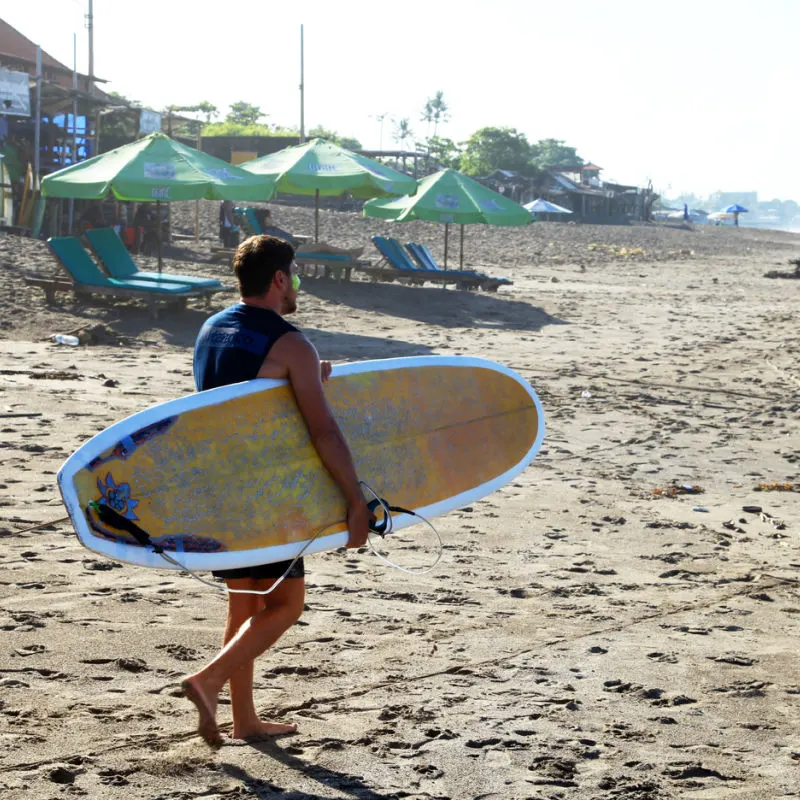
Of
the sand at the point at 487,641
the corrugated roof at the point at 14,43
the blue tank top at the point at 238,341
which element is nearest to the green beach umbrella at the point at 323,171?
the sand at the point at 487,641

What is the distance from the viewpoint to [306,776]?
114 inches

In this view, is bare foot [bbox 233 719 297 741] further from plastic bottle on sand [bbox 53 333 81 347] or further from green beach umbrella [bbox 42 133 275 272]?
green beach umbrella [bbox 42 133 275 272]

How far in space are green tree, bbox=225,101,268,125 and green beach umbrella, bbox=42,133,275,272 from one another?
318ft

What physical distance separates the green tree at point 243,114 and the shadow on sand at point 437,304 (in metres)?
94.3

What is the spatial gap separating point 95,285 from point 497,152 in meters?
80.7

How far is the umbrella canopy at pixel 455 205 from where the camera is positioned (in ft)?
56.9

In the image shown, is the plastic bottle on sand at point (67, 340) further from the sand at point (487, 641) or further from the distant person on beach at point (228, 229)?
the distant person on beach at point (228, 229)

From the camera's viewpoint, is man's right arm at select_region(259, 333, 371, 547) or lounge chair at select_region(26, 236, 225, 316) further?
lounge chair at select_region(26, 236, 225, 316)

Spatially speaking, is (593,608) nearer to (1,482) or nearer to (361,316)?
(1,482)

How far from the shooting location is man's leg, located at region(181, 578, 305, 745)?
2.95 m

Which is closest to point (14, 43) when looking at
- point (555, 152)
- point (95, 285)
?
point (95, 285)

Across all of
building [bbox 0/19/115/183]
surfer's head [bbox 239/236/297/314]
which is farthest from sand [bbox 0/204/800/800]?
building [bbox 0/19/115/183]

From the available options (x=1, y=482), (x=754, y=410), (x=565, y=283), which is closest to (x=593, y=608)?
(x=1, y=482)

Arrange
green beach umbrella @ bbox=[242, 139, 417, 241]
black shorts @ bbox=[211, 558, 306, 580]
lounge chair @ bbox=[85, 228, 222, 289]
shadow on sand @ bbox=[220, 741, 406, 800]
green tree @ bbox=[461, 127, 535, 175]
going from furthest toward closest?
green tree @ bbox=[461, 127, 535, 175] < green beach umbrella @ bbox=[242, 139, 417, 241] < lounge chair @ bbox=[85, 228, 222, 289] < black shorts @ bbox=[211, 558, 306, 580] < shadow on sand @ bbox=[220, 741, 406, 800]
